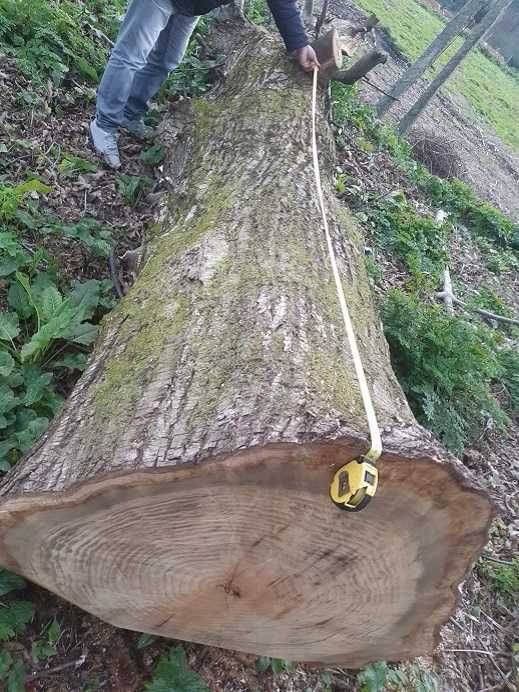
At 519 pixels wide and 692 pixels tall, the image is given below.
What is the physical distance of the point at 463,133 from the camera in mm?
12438

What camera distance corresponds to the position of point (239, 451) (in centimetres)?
135

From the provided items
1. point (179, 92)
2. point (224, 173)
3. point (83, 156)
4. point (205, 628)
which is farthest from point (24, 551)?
point (179, 92)

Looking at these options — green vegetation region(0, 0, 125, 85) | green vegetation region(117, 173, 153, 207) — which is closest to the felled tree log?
green vegetation region(117, 173, 153, 207)

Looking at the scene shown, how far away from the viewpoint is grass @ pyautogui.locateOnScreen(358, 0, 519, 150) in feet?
48.5

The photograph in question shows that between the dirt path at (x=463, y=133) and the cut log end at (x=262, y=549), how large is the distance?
8584 mm

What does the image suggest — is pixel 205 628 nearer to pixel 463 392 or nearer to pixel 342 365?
pixel 342 365

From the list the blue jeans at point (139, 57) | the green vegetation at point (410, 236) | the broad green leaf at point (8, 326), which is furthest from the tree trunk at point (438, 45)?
the broad green leaf at point (8, 326)

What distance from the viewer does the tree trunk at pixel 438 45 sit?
7.64m

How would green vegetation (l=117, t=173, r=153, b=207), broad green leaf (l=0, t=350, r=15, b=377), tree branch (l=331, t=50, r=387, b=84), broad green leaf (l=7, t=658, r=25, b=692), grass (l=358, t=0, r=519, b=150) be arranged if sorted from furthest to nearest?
1. grass (l=358, t=0, r=519, b=150)
2. tree branch (l=331, t=50, r=387, b=84)
3. green vegetation (l=117, t=173, r=153, b=207)
4. broad green leaf (l=0, t=350, r=15, b=377)
5. broad green leaf (l=7, t=658, r=25, b=692)

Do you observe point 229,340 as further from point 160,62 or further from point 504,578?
point 160,62

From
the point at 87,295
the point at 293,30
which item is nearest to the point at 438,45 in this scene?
the point at 293,30

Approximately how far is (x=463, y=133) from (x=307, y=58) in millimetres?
9854

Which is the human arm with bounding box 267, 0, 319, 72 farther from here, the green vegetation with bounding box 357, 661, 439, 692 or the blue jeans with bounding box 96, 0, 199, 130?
the green vegetation with bounding box 357, 661, 439, 692

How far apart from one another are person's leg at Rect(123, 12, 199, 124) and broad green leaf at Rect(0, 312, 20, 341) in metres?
2.25
